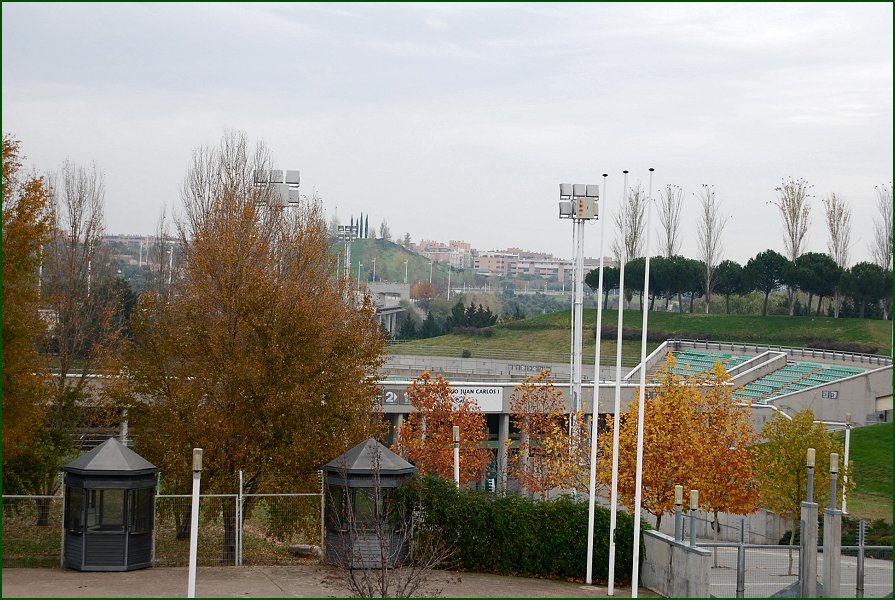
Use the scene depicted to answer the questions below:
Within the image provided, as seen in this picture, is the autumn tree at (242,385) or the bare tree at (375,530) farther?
the autumn tree at (242,385)

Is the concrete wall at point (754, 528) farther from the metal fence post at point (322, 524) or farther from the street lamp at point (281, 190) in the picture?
the street lamp at point (281, 190)

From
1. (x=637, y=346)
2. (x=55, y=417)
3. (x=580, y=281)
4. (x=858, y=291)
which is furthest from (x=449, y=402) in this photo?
(x=858, y=291)

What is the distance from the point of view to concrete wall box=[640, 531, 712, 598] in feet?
61.7

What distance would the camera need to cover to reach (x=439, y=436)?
35.0m

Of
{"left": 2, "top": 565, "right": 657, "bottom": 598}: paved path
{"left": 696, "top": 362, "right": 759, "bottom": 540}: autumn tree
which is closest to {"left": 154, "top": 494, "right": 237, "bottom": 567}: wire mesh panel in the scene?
{"left": 2, "top": 565, "right": 657, "bottom": 598}: paved path

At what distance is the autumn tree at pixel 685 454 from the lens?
26078 mm

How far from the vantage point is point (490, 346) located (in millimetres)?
94250

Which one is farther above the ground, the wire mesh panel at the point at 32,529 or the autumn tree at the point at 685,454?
the autumn tree at the point at 685,454

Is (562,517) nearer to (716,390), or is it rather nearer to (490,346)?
(716,390)

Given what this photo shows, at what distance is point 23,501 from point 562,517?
39.1 ft

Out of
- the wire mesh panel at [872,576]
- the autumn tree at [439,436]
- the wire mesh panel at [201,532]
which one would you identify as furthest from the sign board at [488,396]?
the wire mesh panel at [872,576]

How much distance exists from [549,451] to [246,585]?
1339cm

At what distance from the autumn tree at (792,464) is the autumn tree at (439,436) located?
10575 millimetres

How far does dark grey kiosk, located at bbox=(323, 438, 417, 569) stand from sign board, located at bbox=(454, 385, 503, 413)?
2524 cm
